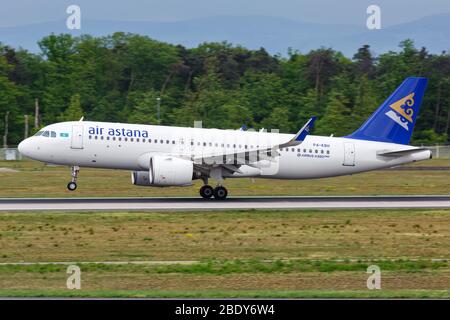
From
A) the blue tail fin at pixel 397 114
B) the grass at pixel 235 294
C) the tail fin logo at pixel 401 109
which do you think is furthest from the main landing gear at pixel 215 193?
the grass at pixel 235 294

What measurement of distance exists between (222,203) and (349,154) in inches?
302

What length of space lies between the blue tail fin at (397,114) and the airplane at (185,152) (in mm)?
1311

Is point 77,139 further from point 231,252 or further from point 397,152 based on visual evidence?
point 231,252

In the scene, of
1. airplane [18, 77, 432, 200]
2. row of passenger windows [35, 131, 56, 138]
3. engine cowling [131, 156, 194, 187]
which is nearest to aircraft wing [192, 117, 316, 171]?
airplane [18, 77, 432, 200]

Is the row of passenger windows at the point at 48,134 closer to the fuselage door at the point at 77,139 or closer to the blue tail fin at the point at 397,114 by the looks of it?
the fuselage door at the point at 77,139

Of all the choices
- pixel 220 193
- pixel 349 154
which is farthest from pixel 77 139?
pixel 349 154

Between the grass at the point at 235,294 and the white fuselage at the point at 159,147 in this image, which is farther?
the white fuselage at the point at 159,147

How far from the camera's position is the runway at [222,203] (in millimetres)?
35844

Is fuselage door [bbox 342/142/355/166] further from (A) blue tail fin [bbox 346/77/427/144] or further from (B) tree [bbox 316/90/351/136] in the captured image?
(B) tree [bbox 316/90/351/136]

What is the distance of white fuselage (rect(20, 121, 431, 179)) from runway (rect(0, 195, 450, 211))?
1.60m

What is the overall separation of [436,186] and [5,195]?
2411cm

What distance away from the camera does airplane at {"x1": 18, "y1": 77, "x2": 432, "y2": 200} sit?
39.0m

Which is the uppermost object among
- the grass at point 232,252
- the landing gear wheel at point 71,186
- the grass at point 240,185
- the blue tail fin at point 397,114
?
the blue tail fin at point 397,114

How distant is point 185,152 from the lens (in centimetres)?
3997
